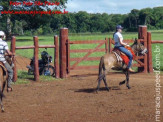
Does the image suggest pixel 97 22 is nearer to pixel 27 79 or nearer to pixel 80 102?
pixel 27 79

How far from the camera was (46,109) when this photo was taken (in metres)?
10.3

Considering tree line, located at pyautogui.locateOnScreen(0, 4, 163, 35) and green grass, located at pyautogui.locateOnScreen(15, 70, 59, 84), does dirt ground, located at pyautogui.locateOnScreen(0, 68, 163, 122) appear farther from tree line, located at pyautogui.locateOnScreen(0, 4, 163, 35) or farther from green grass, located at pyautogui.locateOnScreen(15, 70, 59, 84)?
tree line, located at pyautogui.locateOnScreen(0, 4, 163, 35)

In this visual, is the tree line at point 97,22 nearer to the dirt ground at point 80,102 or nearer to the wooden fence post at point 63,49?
the wooden fence post at point 63,49

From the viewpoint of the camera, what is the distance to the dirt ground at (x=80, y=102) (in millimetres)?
9195

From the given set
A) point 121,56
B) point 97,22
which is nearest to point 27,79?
point 121,56

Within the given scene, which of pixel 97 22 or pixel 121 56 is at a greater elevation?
pixel 97 22

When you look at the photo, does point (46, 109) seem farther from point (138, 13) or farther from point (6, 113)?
point (138, 13)

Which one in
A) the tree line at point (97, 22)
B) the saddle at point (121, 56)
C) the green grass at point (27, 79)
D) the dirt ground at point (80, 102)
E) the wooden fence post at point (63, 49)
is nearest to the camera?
the dirt ground at point (80, 102)

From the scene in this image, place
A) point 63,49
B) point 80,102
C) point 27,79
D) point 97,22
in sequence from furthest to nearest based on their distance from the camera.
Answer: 1. point 97,22
2. point 63,49
3. point 27,79
4. point 80,102

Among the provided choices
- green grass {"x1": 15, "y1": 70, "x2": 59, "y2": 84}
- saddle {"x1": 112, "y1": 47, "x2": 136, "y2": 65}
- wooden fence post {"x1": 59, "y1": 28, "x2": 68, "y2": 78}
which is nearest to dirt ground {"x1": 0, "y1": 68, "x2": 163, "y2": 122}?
green grass {"x1": 15, "y1": 70, "x2": 59, "y2": 84}

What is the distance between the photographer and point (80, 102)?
11.1m

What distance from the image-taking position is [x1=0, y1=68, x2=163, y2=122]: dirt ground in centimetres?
920

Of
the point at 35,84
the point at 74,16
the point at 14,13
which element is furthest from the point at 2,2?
the point at 35,84

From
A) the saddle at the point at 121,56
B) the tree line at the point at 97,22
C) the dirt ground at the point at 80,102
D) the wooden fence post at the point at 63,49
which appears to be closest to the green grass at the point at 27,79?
the dirt ground at the point at 80,102
